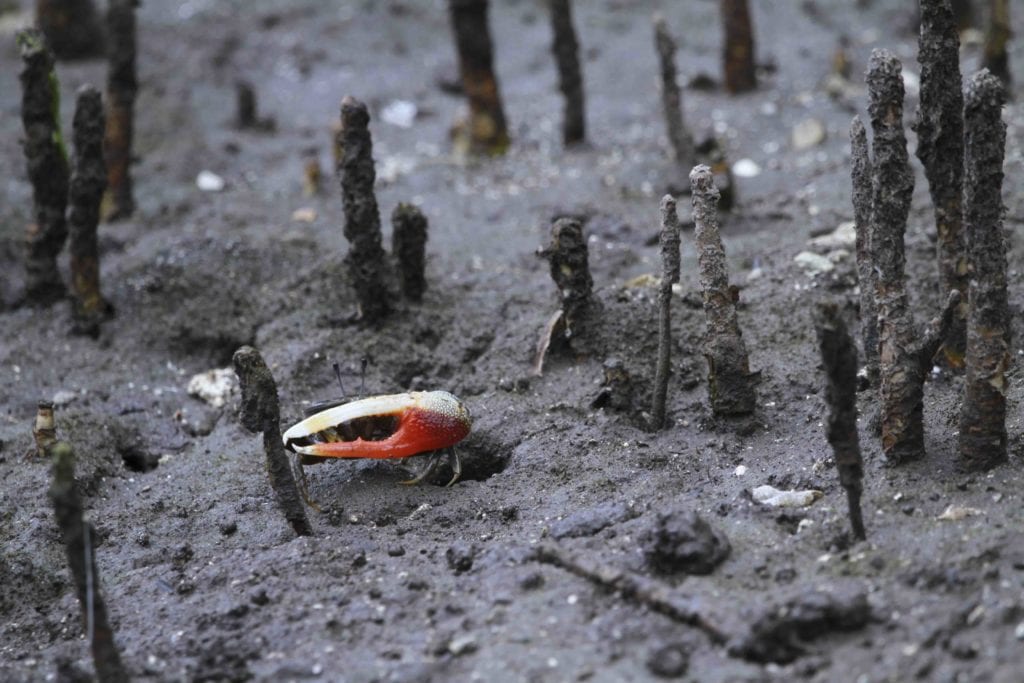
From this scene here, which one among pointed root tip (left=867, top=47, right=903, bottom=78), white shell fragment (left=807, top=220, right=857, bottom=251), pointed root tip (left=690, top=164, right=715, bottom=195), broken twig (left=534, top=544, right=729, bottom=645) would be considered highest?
pointed root tip (left=867, top=47, right=903, bottom=78)

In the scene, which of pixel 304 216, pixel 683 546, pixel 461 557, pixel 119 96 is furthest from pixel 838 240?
pixel 119 96

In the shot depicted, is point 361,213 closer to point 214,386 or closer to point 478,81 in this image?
point 214,386

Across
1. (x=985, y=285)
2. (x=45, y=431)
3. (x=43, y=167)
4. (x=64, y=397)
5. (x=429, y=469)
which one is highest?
(x=43, y=167)

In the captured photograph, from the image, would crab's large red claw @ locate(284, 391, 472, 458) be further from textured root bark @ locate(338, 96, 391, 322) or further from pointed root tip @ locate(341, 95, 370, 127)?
pointed root tip @ locate(341, 95, 370, 127)

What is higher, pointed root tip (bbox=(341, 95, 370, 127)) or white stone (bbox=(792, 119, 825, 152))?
pointed root tip (bbox=(341, 95, 370, 127))

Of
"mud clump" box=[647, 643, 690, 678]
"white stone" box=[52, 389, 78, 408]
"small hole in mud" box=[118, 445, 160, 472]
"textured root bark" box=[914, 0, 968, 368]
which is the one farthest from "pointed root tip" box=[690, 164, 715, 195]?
"white stone" box=[52, 389, 78, 408]

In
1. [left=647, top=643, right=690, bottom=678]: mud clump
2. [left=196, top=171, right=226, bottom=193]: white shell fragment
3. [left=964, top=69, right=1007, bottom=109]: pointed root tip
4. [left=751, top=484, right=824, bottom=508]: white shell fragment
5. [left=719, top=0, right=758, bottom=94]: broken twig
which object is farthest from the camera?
[left=719, top=0, right=758, bottom=94]: broken twig

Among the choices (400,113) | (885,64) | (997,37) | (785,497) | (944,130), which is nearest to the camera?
(885,64)

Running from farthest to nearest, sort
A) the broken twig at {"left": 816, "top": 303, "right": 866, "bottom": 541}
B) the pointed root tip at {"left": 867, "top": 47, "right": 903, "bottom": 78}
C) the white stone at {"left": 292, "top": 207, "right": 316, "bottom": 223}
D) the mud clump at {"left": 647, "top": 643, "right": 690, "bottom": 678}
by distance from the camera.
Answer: the white stone at {"left": 292, "top": 207, "right": 316, "bottom": 223}
the pointed root tip at {"left": 867, "top": 47, "right": 903, "bottom": 78}
the broken twig at {"left": 816, "top": 303, "right": 866, "bottom": 541}
the mud clump at {"left": 647, "top": 643, "right": 690, "bottom": 678}

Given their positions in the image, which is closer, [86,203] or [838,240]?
[838,240]
